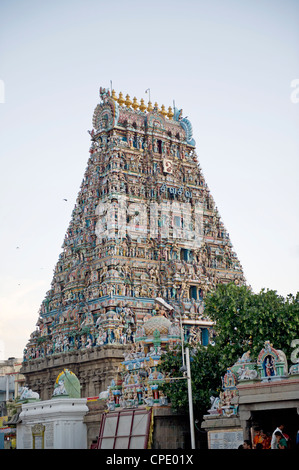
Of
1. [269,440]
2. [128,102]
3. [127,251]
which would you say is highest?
[128,102]

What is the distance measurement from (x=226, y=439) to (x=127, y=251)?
102 feet

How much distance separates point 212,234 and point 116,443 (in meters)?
33.5

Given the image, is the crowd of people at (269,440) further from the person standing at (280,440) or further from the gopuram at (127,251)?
the gopuram at (127,251)

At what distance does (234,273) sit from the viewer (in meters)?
65.8

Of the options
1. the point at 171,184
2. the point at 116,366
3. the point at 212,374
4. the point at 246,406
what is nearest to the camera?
the point at 246,406

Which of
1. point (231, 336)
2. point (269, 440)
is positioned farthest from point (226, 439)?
point (231, 336)

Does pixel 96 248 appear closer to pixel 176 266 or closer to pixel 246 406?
pixel 176 266

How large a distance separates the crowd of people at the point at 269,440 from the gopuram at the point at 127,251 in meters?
26.9

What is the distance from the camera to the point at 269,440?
2723cm

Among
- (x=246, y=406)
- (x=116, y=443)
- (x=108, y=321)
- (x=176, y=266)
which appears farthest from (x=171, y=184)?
(x=246, y=406)

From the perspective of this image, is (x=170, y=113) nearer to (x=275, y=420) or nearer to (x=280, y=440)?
(x=275, y=420)

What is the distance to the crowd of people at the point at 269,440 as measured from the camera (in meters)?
23.6

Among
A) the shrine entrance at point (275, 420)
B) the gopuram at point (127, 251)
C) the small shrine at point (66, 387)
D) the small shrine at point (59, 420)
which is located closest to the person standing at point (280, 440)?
the shrine entrance at point (275, 420)

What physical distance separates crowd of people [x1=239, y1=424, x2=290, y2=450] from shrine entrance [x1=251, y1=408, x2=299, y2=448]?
70cm
